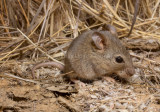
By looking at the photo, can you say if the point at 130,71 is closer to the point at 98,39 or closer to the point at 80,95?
the point at 98,39

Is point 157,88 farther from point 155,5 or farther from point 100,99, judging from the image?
point 155,5

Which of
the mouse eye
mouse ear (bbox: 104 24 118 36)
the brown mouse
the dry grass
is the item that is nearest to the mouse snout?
the brown mouse

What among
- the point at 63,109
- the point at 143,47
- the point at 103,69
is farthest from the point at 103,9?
the point at 63,109

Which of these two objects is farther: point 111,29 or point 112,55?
point 111,29

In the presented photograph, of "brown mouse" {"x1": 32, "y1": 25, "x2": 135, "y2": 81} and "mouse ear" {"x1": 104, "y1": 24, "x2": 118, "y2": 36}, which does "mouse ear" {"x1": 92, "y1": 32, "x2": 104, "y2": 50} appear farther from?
"mouse ear" {"x1": 104, "y1": 24, "x2": 118, "y2": 36}

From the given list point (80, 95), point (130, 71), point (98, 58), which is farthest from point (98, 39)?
point (80, 95)
